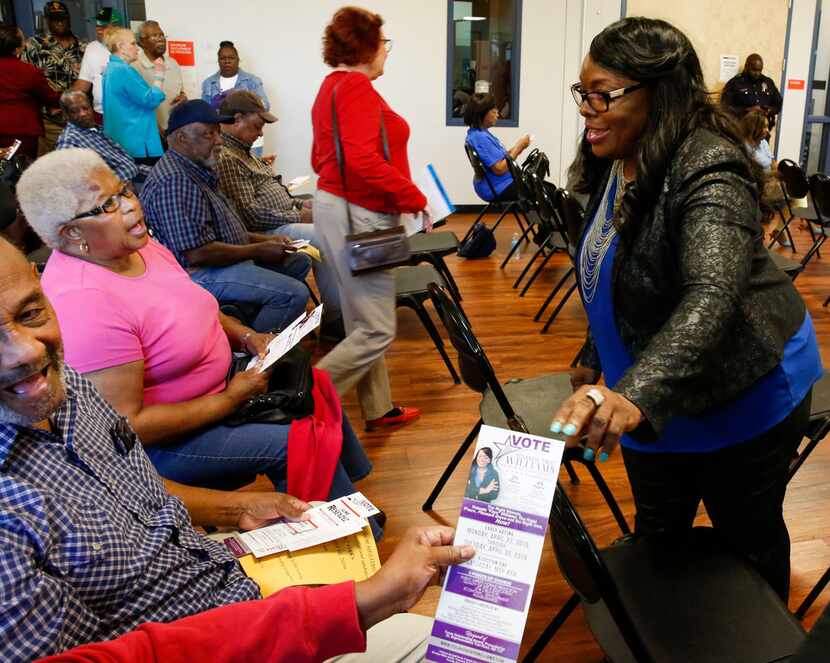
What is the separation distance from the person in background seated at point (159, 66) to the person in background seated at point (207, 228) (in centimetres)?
285

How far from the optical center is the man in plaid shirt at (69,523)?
2.92 ft

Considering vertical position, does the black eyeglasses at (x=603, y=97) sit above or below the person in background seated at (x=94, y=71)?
below

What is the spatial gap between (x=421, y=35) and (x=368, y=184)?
229 inches

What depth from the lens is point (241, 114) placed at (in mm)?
3932

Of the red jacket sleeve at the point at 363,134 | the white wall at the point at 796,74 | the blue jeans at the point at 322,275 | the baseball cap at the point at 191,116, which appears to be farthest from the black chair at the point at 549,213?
the white wall at the point at 796,74

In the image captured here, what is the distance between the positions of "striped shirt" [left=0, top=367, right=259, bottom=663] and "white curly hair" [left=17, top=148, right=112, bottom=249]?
2.07 feet

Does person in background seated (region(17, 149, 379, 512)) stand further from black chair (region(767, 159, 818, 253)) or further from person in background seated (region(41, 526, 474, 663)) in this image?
black chair (region(767, 159, 818, 253))

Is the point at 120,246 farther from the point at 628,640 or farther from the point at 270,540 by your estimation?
the point at 628,640

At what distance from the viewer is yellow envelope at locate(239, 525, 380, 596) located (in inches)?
52.9

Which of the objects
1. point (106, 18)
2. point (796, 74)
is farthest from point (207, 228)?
point (796, 74)

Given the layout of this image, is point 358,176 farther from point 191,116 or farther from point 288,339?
point 288,339

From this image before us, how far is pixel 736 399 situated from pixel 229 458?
3.88 ft

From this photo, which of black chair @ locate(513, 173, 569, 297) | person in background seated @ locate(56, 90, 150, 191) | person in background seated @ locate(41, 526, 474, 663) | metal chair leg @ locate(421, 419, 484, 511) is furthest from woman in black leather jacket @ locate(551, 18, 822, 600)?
person in background seated @ locate(56, 90, 150, 191)

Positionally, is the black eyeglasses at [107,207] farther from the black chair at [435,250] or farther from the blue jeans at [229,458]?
the black chair at [435,250]
